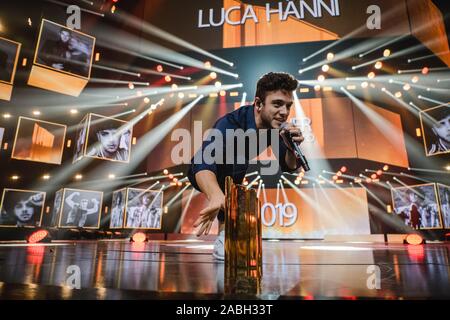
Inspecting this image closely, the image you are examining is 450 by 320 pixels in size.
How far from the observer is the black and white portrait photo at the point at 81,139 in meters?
7.46

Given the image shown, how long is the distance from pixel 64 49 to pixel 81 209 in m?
4.28

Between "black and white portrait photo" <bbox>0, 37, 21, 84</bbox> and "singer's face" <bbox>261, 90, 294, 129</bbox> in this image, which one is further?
"black and white portrait photo" <bbox>0, 37, 21, 84</bbox>

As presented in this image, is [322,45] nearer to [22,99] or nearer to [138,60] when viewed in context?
[138,60]

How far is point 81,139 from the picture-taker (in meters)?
7.64

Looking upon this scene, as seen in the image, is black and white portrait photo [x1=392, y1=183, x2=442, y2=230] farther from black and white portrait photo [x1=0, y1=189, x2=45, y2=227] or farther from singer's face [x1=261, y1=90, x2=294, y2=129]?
black and white portrait photo [x1=0, y1=189, x2=45, y2=227]

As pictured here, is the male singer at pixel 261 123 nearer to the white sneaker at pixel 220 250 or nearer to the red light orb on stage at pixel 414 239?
the white sneaker at pixel 220 250

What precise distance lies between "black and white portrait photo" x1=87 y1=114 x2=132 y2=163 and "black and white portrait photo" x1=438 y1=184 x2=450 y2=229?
842cm

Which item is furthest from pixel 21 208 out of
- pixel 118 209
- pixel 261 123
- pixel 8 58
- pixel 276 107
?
pixel 276 107

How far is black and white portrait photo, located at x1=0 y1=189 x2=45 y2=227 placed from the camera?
6.22 meters

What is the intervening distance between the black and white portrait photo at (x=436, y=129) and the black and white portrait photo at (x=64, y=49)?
8.74 meters

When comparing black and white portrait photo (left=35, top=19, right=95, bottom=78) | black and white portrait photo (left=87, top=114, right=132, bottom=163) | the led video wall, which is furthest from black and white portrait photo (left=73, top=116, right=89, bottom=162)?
the led video wall

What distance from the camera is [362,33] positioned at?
17.9 ft

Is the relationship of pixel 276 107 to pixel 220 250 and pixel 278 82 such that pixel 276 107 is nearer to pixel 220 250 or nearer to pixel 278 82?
pixel 278 82
